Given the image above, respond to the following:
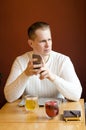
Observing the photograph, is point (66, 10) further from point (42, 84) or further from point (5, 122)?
point (5, 122)

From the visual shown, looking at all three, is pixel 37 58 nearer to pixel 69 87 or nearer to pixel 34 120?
pixel 69 87

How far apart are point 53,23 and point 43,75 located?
1384 mm

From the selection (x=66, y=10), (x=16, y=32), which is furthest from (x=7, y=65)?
(x=66, y=10)

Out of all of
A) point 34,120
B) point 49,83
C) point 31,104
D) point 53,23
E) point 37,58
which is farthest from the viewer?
point 53,23

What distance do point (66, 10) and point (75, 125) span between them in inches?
74.1

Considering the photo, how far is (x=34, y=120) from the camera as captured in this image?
65.1 inches

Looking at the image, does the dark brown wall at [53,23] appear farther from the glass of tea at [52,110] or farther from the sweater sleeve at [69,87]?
the glass of tea at [52,110]

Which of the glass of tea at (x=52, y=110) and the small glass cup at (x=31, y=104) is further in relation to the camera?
the small glass cup at (x=31, y=104)

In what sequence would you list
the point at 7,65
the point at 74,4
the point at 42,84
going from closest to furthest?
the point at 42,84
the point at 74,4
the point at 7,65

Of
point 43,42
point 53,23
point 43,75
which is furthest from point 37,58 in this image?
point 53,23

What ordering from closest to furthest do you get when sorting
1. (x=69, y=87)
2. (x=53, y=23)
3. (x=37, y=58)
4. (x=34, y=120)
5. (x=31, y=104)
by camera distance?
(x=34, y=120)
(x=31, y=104)
(x=37, y=58)
(x=69, y=87)
(x=53, y=23)

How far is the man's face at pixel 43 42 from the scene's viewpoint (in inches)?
84.2

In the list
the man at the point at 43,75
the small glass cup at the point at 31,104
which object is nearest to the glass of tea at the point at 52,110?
the small glass cup at the point at 31,104

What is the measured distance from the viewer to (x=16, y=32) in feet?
10.7
